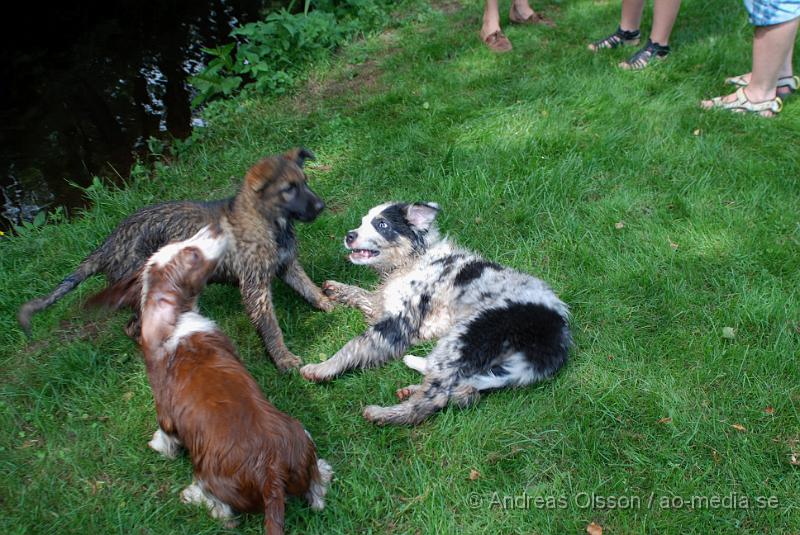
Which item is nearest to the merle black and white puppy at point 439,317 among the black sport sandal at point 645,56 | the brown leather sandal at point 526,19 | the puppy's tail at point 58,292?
the puppy's tail at point 58,292

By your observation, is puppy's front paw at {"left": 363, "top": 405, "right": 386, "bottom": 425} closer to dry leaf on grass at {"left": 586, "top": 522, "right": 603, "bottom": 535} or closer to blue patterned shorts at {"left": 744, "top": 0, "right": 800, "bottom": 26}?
dry leaf on grass at {"left": 586, "top": 522, "right": 603, "bottom": 535}

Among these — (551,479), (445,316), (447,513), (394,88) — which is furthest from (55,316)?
(394,88)

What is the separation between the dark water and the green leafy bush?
1.63ft

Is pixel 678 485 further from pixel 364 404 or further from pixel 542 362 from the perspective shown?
pixel 364 404

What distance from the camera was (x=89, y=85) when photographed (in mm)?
8016

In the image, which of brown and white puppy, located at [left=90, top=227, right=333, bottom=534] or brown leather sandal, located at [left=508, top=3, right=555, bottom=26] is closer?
brown and white puppy, located at [left=90, top=227, right=333, bottom=534]

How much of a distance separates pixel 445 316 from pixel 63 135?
5.50 meters

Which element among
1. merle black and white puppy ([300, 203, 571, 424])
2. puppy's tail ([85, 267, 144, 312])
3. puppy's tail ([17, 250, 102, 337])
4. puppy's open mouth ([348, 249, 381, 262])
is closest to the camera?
puppy's tail ([85, 267, 144, 312])

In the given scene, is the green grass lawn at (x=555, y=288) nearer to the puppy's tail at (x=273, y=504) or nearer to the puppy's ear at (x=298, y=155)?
the puppy's tail at (x=273, y=504)

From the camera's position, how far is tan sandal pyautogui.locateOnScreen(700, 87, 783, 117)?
608 cm

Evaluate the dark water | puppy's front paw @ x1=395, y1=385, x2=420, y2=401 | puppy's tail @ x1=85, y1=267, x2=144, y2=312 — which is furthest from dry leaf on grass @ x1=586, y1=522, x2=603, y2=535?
the dark water

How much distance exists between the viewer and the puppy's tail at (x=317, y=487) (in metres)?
3.11

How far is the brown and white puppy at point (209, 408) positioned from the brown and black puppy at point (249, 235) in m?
0.57

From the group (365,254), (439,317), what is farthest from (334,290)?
(439,317)
